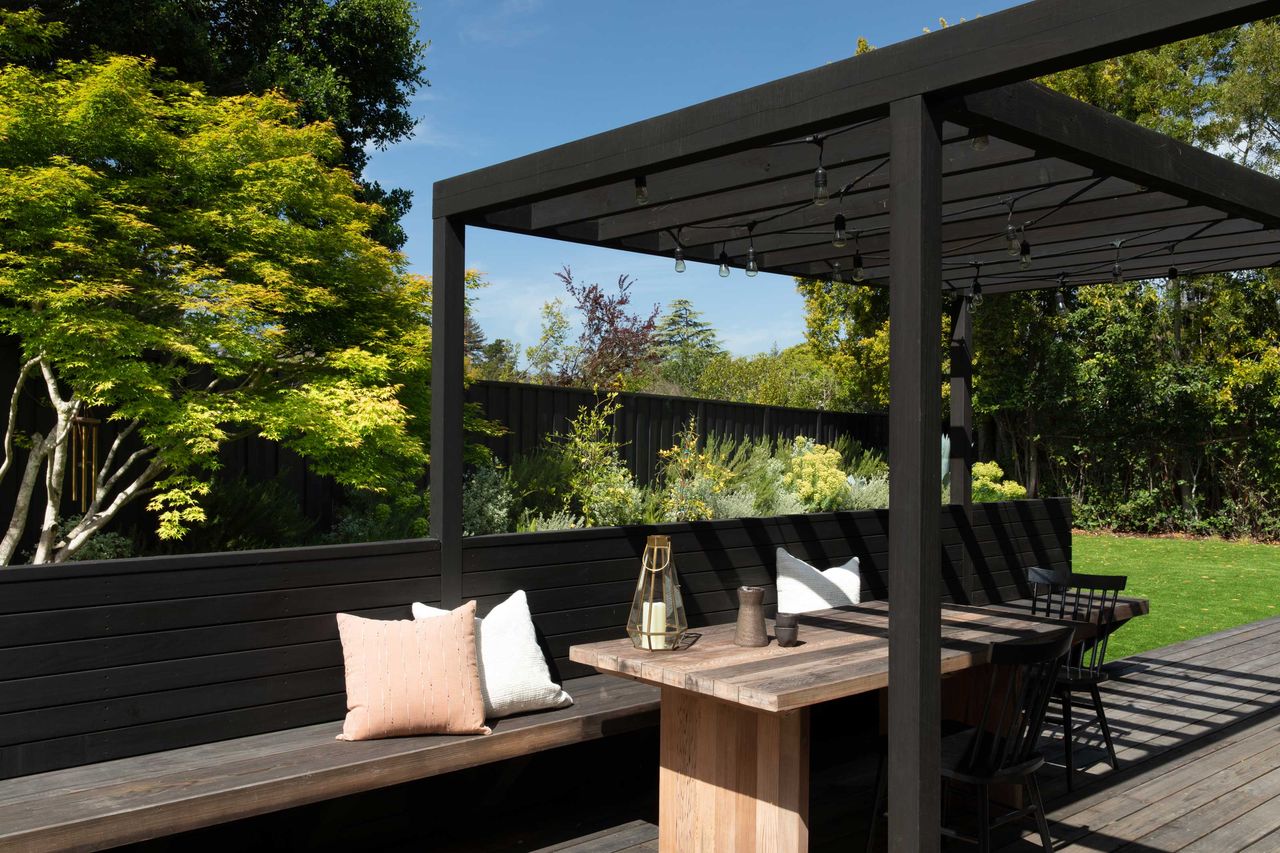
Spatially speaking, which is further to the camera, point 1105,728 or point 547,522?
point 547,522

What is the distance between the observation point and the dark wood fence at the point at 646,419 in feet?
26.2

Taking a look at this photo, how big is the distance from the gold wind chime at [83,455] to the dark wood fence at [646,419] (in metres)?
2.56

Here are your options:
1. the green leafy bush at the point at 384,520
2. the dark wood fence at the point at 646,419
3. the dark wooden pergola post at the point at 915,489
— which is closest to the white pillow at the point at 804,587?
the dark wooden pergola post at the point at 915,489

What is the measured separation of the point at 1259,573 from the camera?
955cm

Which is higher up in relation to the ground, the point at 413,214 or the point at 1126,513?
the point at 413,214

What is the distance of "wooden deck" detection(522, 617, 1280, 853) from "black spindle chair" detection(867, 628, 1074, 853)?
371 millimetres

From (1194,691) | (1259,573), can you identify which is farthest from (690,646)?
(1259,573)

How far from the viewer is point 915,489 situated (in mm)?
2363

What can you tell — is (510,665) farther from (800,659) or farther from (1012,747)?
(1012,747)

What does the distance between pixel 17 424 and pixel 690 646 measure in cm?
475

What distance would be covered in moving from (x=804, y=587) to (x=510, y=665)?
180 centimetres

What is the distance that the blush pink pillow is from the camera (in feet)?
10.2

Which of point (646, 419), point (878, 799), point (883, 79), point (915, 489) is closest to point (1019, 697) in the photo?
point (878, 799)

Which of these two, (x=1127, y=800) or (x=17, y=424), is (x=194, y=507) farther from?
(x=1127, y=800)
